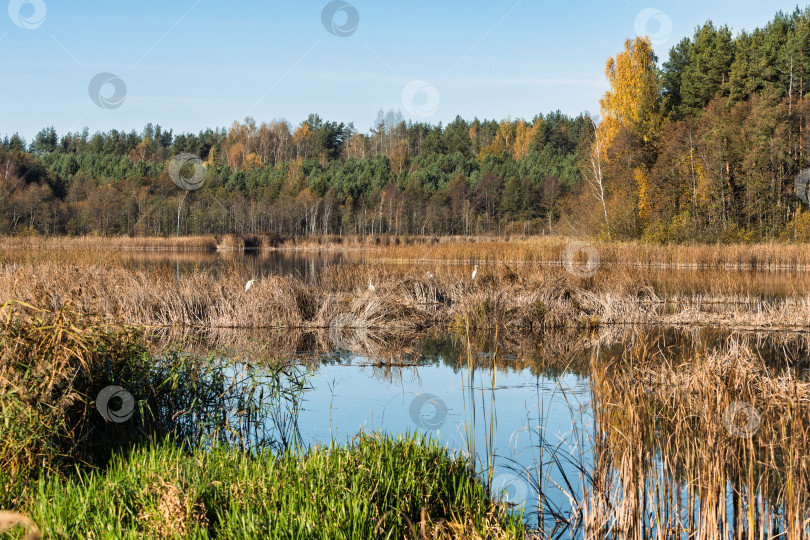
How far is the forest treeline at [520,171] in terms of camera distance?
34594mm

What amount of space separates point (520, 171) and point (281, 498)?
66.1 metres

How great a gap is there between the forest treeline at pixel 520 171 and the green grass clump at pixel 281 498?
96.1 ft

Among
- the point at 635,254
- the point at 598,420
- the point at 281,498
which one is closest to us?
the point at 281,498

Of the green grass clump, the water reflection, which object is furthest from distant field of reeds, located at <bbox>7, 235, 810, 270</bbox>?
the green grass clump

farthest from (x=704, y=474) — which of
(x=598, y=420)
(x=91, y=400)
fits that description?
(x=91, y=400)

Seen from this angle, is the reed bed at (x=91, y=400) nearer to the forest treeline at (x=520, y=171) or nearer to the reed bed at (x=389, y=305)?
the reed bed at (x=389, y=305)

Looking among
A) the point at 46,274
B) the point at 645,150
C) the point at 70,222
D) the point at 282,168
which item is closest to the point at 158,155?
the point at 282,168

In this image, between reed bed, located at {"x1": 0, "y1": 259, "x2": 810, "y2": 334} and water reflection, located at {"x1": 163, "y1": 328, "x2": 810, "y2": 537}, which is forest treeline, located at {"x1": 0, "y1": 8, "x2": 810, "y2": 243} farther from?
water reflection, located at {"x1": 163, "y1": 328, "x2": 810, "y2": 537}

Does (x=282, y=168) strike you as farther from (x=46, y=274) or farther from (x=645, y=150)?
(x=46, y=274)

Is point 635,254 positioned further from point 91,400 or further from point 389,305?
point 91,400

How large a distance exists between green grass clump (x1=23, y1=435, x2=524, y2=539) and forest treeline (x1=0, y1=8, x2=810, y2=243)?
96.1 feet

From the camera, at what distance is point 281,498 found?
3564 millimetres

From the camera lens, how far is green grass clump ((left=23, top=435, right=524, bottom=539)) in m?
3.20

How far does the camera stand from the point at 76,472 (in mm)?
4293
